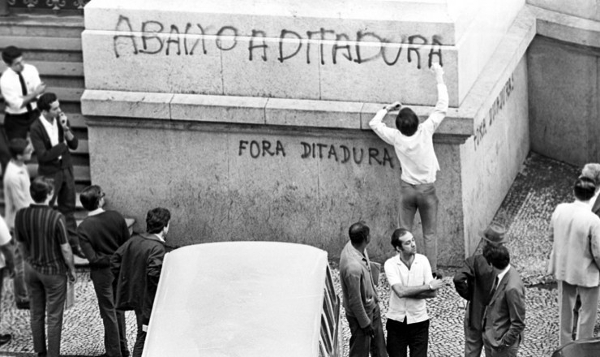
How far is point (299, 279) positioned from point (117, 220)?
7.01 feet

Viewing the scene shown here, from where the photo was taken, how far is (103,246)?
38.1 feet

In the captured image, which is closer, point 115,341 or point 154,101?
point 115,341

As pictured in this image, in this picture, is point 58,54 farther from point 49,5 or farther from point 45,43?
point 49,5

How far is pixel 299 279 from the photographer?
10.4 meters

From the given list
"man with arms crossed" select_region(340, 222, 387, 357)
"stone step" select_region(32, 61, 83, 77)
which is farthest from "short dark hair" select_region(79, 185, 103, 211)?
"stone step" select_region(32, 61, 83, 77)

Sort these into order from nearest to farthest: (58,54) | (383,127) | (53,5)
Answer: (383,127) < (58,54) < (53,5)

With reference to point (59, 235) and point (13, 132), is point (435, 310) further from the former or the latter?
point (13, 132)

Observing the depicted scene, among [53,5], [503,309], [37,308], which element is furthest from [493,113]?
[53,5]

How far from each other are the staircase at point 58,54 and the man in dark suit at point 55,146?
1.56 meters

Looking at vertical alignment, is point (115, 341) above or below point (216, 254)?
below

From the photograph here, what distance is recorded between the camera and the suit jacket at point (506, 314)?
33.9 ft

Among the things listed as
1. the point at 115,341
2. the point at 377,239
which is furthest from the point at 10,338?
the point at 377,239

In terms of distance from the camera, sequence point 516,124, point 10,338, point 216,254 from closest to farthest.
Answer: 1. point 216,254
2. point 10,338
3. point 516,124

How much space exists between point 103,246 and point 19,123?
13.0 ft
